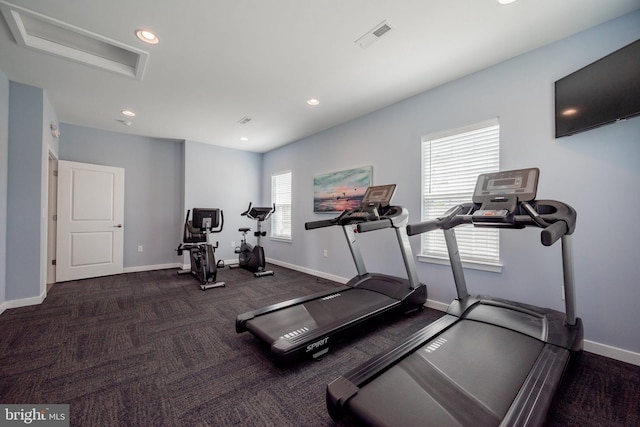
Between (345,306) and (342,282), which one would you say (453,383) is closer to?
(345,306)

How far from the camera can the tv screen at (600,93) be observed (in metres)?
1.72

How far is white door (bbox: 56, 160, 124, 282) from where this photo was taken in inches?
169

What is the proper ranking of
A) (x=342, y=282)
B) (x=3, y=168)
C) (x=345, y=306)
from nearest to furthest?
(x=345, y=306)
(x=3, y=168)
(x=342, y=282)

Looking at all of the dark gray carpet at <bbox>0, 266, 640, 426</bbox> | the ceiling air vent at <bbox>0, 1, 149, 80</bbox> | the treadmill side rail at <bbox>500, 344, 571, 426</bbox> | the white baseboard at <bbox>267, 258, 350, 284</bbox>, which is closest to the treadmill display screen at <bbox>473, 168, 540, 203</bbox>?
the treadmill side rail at <bbox>500, 344, 571, 426</bbox>

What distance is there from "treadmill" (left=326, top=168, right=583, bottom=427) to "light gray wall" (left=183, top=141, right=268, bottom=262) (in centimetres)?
475

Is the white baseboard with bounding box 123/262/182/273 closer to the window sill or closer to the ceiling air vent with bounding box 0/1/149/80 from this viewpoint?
the ceiling air vent with bounding box 0/1/149/80

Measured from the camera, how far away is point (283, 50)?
7.95ft

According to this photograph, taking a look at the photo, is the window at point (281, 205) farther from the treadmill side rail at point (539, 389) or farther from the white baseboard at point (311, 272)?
the treadmill side rail at point (539, 389)

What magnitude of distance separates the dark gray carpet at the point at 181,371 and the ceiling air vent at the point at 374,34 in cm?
273

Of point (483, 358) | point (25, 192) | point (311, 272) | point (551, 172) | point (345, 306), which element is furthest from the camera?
point (311, 272)

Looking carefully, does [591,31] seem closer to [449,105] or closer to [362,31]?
[449,105]

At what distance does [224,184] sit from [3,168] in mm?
3245

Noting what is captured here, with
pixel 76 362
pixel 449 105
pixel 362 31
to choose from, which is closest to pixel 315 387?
pixel 76 362

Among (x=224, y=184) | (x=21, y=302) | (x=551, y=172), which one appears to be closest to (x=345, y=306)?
(x=551, y=172)
